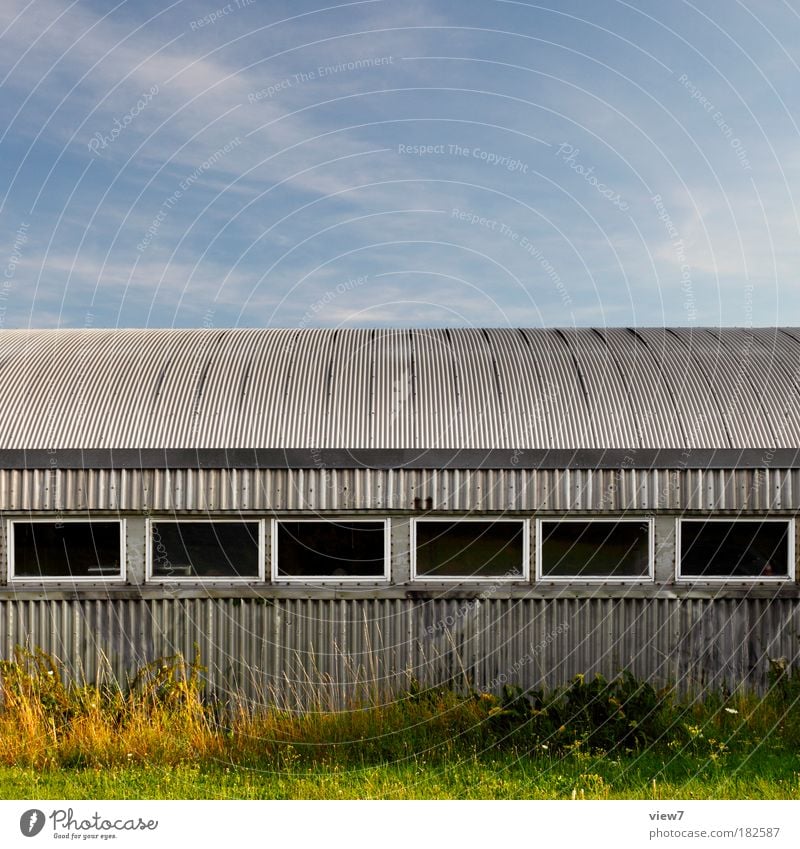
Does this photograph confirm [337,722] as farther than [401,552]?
No

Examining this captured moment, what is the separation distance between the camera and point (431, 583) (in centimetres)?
1080

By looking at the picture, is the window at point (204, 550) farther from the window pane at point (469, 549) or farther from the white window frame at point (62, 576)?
the window pane at point (469, 549)

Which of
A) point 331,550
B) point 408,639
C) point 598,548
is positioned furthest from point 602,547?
point 331,550

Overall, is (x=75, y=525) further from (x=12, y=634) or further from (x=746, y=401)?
(x=746, y=401)

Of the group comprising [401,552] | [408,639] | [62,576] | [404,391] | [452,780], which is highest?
[404,391]

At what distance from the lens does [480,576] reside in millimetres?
10844

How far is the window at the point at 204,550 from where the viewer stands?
1077cm

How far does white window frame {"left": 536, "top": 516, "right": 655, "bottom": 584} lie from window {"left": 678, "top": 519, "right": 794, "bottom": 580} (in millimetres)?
390

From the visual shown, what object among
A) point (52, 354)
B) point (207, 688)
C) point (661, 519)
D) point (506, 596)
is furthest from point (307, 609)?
point (52, 354)

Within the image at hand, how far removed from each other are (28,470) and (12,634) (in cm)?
218

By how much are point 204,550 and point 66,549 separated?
71.7 inches
